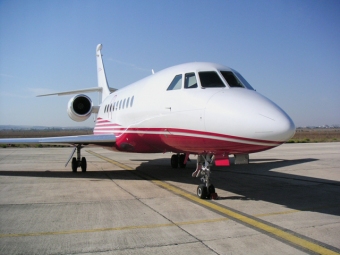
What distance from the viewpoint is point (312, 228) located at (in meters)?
5.52

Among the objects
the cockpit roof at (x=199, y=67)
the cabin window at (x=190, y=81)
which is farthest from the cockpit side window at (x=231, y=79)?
the cabin window at (x=190, y=81)

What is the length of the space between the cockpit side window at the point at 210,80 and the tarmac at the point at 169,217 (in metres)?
2.67

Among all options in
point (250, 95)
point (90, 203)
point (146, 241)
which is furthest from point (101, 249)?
point (250, 95)

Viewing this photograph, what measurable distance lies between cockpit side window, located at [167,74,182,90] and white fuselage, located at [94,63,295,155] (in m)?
0.10

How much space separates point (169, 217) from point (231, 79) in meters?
3.52

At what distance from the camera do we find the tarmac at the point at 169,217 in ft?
15.6

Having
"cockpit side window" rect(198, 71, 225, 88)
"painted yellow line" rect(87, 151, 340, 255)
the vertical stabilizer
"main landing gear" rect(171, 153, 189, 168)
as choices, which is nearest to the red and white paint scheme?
"cockpit side window" rect(198, 71, 225, 88)

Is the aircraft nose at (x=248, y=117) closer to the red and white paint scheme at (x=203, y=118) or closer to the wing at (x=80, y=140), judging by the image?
the red and white paint scheme at (x=203, y=118)

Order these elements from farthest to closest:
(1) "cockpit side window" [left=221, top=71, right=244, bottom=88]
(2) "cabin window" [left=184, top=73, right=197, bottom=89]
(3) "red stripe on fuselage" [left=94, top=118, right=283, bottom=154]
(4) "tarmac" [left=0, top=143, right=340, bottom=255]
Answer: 1. (2) "cabin window" [left=184, top=73, right=197, bottom=89]
2. (1) "cockpit side window" [left=221, top=71, right=244, bottom=88]
3. (3) "red stripe on fuselage" [left=94, top=118, right=283, bottom=154]
4. (4) "tarmac" [left=0, top=143, right=340, bottom=255]

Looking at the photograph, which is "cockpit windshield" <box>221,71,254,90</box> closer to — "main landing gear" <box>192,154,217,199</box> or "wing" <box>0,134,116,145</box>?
"main landing gear" <box>192,154,217,199</box>

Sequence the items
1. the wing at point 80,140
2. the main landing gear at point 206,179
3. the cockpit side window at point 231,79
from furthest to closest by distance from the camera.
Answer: the wing at point 80,140 → the main landing gear at point 206,179 → the cockpit side window at point 231,79

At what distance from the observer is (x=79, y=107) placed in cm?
1647

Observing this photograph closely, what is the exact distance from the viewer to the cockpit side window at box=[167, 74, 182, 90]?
28.4ft

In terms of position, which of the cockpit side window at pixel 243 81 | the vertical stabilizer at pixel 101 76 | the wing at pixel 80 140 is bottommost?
the wing at pixel 80 140
